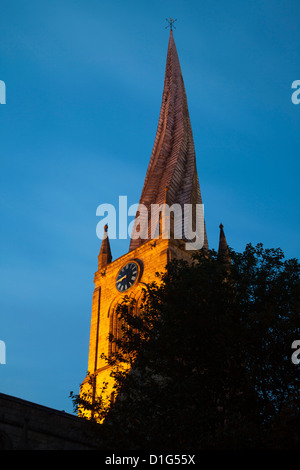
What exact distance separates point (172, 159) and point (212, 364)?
41534 millimetres

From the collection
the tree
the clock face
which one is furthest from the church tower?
the tree

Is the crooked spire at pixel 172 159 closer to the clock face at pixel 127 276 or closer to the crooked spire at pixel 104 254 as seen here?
the crooked spire at pixel 104 254

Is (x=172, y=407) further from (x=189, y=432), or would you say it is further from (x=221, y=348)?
(x=221, y=348)

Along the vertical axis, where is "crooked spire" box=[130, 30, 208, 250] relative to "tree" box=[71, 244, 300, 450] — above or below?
above

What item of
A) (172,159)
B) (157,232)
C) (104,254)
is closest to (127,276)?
(157,232)

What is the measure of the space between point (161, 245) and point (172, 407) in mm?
26368

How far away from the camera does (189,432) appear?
18172mm

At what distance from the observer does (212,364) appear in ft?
66.4

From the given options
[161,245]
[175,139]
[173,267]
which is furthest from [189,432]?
[175,139]

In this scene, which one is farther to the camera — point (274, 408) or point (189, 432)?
point (274, 408)

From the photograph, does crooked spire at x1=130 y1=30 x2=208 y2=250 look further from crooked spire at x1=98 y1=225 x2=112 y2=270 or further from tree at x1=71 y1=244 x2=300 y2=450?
tree at x1=71 y1=244 x2=300 y2=450

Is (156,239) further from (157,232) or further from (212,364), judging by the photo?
(212,364)

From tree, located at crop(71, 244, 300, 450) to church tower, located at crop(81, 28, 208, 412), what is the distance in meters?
14.7

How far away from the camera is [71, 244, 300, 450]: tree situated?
18609 millimetres
